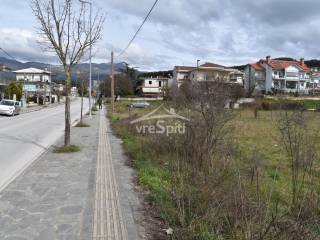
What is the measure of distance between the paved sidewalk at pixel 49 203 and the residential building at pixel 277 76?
94149 millimetres

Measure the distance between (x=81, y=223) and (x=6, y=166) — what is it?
5.28 m

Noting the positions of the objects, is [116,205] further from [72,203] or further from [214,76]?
[214,76]

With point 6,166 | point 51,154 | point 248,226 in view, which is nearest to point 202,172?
point 248,226

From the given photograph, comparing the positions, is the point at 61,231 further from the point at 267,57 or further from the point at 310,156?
the point at 267,57

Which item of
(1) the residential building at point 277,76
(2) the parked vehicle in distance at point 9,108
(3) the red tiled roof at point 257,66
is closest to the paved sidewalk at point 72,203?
(2) the parked vehicle in distance at point 9,108

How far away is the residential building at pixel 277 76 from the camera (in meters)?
102

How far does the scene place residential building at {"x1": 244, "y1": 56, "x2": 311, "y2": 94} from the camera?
335 ft

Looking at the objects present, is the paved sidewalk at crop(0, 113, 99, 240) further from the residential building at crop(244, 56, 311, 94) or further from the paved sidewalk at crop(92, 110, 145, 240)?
the residential building at crop(244, 56, 311, 94)

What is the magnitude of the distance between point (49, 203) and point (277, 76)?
102 metres

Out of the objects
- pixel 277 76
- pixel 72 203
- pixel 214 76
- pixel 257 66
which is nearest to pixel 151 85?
pixel 257 66

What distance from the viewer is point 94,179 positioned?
27.3 feet

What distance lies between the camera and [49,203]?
640 cm

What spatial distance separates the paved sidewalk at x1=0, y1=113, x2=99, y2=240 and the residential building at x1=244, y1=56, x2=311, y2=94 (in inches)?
3707

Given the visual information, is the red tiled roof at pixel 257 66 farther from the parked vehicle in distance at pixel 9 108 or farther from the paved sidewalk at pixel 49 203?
the paved sidewalk at pixel 49 203
